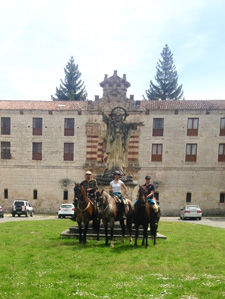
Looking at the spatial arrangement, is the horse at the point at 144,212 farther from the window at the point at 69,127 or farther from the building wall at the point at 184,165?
the window at the point at 69,127

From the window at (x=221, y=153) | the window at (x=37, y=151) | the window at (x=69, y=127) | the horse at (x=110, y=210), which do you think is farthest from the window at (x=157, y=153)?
the horse at (x=110, y=210)

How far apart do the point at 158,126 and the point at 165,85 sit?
25612 millimetres

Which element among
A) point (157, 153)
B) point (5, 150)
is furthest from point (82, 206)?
point (5, 150)

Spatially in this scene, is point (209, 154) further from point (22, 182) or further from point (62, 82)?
point (62, 82)

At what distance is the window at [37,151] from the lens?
32.0 meters

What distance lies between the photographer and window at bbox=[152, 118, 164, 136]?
102 ft

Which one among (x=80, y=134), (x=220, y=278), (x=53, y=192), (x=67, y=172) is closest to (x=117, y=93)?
(x=80, y=134)

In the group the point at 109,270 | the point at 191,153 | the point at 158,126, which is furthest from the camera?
the point at 158,126

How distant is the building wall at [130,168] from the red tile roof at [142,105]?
1.95 ft

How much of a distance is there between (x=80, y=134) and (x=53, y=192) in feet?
25.8

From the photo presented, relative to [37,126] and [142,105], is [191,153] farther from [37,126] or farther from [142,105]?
[37,126]

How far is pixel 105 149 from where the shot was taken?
3027 centimetres

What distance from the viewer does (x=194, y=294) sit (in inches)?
215

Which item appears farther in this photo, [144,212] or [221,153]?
[221,153]
